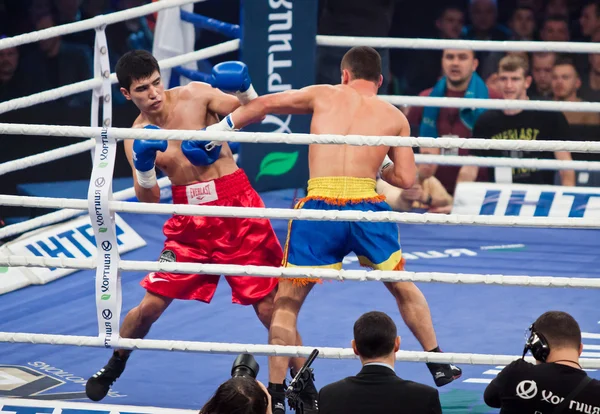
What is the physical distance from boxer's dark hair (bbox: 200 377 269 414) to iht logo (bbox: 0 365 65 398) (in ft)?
6.00

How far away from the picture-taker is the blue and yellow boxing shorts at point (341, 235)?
377cm

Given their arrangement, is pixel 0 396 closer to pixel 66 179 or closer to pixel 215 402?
pixel 215 402

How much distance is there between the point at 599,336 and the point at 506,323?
411 millimetres

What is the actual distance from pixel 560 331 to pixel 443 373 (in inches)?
35.3

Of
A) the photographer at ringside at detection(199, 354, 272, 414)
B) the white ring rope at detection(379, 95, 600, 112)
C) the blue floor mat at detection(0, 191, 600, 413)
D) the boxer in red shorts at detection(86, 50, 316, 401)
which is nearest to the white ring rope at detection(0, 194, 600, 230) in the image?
the boxer in red shorts at detection(86, 50, 316, 401)

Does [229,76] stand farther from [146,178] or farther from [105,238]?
[105,238]

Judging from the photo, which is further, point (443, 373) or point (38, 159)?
point (38, 159)

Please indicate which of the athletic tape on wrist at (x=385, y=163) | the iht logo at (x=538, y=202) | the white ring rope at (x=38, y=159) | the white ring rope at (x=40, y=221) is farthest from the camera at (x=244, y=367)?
the iht logo at (x=538, y=202)

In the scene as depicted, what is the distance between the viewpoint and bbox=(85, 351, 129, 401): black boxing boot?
12.6 ft

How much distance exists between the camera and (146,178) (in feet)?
12.8

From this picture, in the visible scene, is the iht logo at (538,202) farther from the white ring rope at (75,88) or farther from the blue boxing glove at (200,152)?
the blue boxing glove at (200,152)

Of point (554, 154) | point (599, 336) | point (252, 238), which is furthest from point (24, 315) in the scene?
point (554, 154)

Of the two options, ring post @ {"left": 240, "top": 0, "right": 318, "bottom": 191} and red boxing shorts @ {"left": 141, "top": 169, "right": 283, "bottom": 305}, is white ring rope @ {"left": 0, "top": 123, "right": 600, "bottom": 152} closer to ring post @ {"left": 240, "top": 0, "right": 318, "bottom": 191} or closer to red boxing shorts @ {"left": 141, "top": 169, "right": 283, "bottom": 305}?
red boxing shorts @ {"left": 141, "top": 169, "right": 283, "bottom": 305}

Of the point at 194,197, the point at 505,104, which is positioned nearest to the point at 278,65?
the point at 505,104
